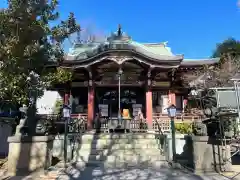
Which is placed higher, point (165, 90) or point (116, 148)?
point (165, 90)

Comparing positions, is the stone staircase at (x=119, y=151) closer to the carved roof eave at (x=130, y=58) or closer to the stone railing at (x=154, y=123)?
the stone railing at (x=154, y=123)

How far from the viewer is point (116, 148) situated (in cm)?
1044

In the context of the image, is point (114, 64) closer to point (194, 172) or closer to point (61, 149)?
point (61, 149)

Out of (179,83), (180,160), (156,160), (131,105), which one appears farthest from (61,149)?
(179,83)

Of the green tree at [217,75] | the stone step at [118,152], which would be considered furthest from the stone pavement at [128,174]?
the green tree at [217,75]

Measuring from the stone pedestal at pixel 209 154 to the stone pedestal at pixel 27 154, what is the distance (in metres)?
5.00

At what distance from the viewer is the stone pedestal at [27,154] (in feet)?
24.4

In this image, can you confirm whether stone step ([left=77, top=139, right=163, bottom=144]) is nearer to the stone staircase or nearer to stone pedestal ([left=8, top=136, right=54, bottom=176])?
the stone staircase

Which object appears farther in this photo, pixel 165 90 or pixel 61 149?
Answer: pixel 165 90

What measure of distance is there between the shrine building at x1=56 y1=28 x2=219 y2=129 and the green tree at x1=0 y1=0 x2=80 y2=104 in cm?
377

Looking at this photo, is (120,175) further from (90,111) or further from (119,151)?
(90,111)

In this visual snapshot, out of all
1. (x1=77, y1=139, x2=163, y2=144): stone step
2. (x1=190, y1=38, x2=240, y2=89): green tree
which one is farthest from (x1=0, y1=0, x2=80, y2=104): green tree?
(x1=190, y1=38, x2=240, y2=89): green tree

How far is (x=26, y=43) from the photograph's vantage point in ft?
28.5

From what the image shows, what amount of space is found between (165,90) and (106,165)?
28.8 ft
